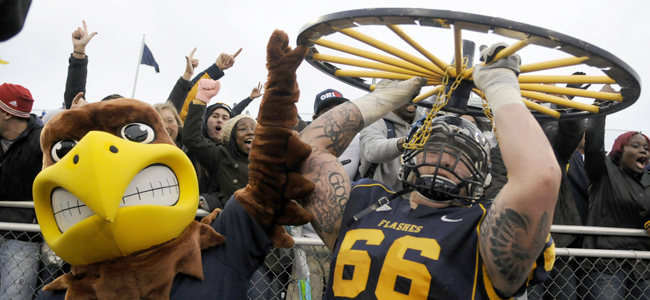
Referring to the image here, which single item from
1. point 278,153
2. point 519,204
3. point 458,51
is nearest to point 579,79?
point 458,51

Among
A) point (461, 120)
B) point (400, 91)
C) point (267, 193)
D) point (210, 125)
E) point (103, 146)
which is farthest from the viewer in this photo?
point (210, 125)

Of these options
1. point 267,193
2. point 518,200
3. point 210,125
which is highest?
point 518,200

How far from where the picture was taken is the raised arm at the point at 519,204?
5.08 feet

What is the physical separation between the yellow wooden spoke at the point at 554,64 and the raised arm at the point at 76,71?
10.7 feet

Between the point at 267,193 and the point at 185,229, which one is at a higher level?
the point at 267,193

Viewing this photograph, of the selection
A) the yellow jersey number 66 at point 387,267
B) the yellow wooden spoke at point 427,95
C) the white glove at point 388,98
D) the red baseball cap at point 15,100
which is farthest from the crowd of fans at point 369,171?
the yellow jersey number 66 at point 387,267

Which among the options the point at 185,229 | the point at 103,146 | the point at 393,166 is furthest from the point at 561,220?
the point at 103,146

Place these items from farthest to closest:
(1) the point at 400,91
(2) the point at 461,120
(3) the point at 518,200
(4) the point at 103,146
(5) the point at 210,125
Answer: (5) the point at 210,125 → (1) the point at 400,91 → (2) the point at 461,120 → (4) the point at 103,146 → (3) the point at 518,200

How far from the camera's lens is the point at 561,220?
3.34 m

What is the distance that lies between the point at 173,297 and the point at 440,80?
1.46 meters

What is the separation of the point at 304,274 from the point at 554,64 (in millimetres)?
2022

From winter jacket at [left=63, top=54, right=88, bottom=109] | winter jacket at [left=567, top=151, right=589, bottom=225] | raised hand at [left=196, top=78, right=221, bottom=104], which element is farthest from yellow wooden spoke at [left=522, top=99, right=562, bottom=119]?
winter jacket at [left=63, top=54, right=88, bottom=109]

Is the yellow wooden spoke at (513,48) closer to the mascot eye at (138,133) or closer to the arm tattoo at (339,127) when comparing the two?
the arm tattoo at (339,127)

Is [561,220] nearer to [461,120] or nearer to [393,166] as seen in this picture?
[393,166]
